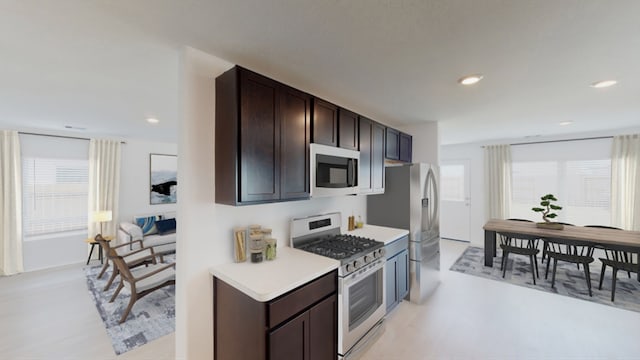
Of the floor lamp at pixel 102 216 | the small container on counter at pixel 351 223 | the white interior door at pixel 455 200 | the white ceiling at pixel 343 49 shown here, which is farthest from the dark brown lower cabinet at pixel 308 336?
the white interior door at pixel 455 200

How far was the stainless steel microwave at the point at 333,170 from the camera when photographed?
2053 millimetres

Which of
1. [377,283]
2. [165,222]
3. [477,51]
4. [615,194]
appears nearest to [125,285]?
[165,222]

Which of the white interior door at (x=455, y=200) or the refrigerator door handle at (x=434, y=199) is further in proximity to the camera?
the white interior door at (x=455, y=200)

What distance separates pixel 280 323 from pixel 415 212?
7.42 ft

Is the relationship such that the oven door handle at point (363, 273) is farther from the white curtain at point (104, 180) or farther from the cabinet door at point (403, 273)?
the white curtain at point (104, 180)

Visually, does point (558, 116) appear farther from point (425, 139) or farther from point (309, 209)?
point (309, 209)

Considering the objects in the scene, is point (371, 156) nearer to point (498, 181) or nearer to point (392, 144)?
point (392, 144)

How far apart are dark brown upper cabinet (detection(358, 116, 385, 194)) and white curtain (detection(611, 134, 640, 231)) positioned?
15.7 feet

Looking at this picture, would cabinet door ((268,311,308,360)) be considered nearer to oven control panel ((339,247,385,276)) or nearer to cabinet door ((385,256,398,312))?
oven control panel ((339,247,385,276))

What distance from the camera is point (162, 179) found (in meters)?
5.59

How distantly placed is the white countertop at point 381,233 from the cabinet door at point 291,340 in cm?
127

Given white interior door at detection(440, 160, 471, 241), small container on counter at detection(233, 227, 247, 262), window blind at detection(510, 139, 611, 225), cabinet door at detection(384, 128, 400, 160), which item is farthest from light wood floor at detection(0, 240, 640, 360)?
white interior door at detection(440, 160, 471, 241)

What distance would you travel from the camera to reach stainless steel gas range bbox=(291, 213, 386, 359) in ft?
6.26

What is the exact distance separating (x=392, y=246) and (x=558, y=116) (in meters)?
3.17
